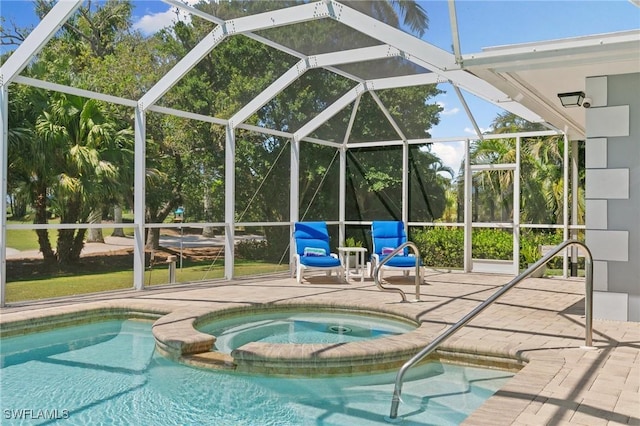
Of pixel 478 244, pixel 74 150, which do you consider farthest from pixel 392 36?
pixel 74 150

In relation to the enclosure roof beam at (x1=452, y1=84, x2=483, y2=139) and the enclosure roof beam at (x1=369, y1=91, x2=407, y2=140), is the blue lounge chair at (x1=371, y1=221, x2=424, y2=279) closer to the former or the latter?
the enclosure roof beam at (x1=369, y1=91, x2=407, y2=140)

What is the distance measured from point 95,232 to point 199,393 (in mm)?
10592

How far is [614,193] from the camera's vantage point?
6211mm

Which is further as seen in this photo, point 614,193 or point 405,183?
point 405,183

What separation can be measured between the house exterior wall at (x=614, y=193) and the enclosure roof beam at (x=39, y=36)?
632 cm

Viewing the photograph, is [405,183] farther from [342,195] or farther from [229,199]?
[229,199]

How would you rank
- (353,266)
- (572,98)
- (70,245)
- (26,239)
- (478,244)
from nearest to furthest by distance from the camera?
(572,98) → (478,244) → (353,266) → (26,239) → (70,245)

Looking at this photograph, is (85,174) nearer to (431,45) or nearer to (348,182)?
(348,182)

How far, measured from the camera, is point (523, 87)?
7.00m

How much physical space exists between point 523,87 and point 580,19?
1722mm

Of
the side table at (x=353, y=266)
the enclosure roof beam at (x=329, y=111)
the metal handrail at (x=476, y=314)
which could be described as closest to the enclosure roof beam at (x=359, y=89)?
the enclosure roof beam at (x=329, y=111)

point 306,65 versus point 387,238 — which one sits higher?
point 306,65

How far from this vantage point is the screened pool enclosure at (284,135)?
7.93 meters

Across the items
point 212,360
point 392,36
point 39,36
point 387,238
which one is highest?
point 392,36
